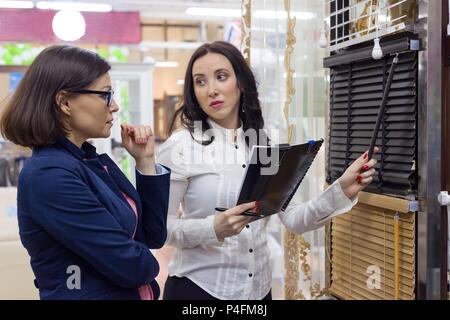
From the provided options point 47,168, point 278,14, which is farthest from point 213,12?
point 47,168

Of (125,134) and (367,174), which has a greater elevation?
(125,134)

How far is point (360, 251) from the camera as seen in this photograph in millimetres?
1586

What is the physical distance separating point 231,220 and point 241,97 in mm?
460

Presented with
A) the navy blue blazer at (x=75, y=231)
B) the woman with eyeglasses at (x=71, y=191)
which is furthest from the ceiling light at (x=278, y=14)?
the navy blue blazer at (x=75, y=231)

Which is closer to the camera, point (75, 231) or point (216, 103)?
point (75, 231)

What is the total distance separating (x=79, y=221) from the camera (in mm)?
925

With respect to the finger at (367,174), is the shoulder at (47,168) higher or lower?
higher

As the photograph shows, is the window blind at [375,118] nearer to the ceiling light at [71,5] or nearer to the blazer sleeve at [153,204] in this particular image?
the blazer sleeve at [153,204]

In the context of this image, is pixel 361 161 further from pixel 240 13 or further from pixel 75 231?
pixel 240 13

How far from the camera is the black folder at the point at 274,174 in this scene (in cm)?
117

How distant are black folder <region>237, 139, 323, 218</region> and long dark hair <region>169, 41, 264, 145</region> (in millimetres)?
274

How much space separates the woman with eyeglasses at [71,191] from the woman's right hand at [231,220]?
28 centimetres

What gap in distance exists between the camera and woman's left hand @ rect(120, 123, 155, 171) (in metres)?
1.23

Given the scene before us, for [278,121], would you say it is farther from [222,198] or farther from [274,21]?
[222,198]
